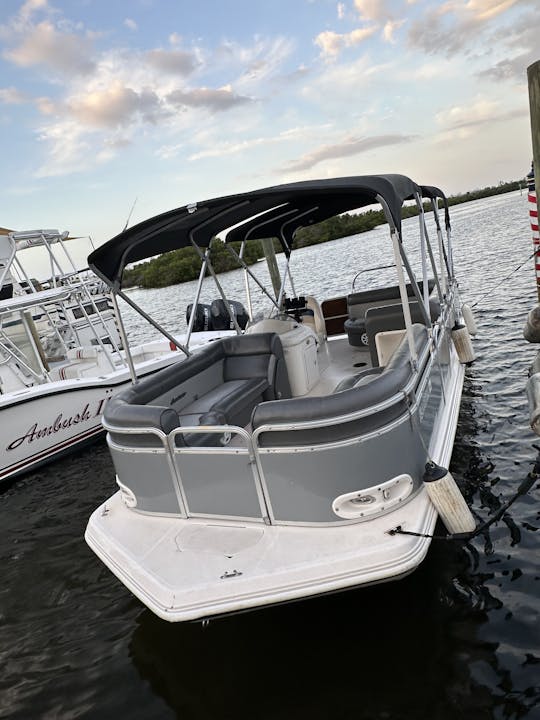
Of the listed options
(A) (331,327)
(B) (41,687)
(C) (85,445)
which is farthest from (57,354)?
(B) (41,687)

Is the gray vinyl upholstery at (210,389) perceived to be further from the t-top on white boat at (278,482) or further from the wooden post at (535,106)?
the wooden post at (535,106)

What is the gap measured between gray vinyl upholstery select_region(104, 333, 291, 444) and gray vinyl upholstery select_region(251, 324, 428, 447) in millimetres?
816

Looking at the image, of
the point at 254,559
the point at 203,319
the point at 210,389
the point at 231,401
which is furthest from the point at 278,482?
the point at 203,319

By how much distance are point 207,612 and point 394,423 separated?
157cm

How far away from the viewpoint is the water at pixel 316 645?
3113 mm

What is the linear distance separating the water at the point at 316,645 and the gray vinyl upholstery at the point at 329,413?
1.37 metres

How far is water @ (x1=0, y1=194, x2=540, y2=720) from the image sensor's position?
311cm

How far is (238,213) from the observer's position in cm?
529

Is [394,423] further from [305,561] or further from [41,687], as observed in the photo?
[41,687]

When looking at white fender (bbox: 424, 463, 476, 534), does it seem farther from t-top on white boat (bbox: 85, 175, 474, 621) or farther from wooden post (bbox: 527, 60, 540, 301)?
wooden post (bbox: 527, 60, 540, 301)

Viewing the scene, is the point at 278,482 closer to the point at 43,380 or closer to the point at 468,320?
the point at 468,320

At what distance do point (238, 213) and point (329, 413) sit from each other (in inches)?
110

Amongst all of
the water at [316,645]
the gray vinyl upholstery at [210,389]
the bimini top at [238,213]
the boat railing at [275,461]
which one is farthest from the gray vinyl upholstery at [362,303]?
the boat railing at [275,461]

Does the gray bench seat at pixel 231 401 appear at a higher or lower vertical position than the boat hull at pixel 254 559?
higher
